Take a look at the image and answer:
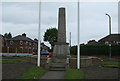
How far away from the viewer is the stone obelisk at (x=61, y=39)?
67.2ft

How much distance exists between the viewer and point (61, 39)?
21.3m

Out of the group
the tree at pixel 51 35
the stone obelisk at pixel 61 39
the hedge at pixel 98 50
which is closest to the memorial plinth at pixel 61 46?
the stone obelisk at pixel 61 39

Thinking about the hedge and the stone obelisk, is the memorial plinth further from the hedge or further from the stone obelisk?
the hedge

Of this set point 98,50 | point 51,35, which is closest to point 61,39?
point 98,50

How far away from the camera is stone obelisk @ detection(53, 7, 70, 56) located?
20.5 meters

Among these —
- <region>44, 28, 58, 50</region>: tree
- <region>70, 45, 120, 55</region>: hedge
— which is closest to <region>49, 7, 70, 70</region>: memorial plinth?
<region>70, 45, 120, 55</region>: hedge

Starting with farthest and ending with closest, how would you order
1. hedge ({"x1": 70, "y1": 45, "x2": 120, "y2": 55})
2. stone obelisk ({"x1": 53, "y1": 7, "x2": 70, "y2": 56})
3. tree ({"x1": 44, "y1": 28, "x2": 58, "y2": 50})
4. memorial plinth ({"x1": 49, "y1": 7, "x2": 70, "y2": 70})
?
tree ({"x1": 44, "y1": 28, "x2": 58, "y2": 50}) < hedge ({"x1": 70, "y1": 45, "x2": 120, "y2": 55}) < stone obelisk ({"x1": 53, "y1": 7, "x2": 70, "y2": 56}) < memorial plinth ({"x1": 49, "y1": 7, "x2": 70, "y2": 70})

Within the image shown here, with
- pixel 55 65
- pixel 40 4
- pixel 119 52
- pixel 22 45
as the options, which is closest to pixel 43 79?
pixel 55 65

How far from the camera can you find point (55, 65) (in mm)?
17234

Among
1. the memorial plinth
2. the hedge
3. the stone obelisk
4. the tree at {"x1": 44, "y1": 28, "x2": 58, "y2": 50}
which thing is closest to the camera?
the memorial plinth

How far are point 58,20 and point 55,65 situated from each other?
5.82 metres

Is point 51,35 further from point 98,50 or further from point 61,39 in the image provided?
point 61,39

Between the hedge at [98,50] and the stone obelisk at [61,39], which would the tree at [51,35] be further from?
the stone obelisk at [61,39]

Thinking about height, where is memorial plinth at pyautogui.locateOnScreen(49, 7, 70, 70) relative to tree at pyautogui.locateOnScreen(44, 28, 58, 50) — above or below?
below
